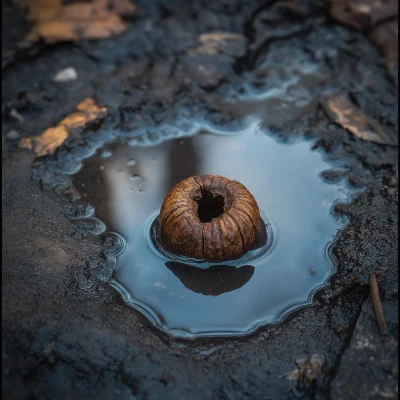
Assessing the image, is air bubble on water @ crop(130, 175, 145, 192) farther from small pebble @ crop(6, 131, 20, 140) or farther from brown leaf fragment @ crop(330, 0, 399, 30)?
brown leaf fragment @ crop(330, 0, 399, 30)

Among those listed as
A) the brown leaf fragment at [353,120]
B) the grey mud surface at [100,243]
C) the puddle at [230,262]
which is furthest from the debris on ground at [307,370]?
the brown leaf fragment at [353,120]

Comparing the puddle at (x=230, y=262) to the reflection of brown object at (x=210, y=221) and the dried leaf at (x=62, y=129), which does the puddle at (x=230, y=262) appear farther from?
the dried leaf at (x=62, y=129)

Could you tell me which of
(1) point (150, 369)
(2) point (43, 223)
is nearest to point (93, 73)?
(2) point (43, 223)

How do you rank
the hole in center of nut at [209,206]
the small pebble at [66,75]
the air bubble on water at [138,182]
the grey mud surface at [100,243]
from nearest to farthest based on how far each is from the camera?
the grey mud surface at [100,243]
the hole in center of nut at [209,206]
the air bubble on water at [138,182]
the small pebble at [66,75]

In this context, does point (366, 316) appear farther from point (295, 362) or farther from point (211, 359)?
point (211, 359)

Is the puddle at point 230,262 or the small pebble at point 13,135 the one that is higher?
the small pebble at point 13,135

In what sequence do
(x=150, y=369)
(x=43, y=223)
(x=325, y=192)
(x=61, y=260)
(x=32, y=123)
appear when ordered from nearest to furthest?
(x=150, y=369), (x=61, y=260), (x=43, y=223), (x=325, y=192), (x=32, y=123)

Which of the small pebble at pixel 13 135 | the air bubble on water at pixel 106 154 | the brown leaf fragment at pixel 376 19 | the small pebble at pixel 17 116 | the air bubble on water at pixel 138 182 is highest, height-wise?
the brown leaf fragment at pixel 376 19
